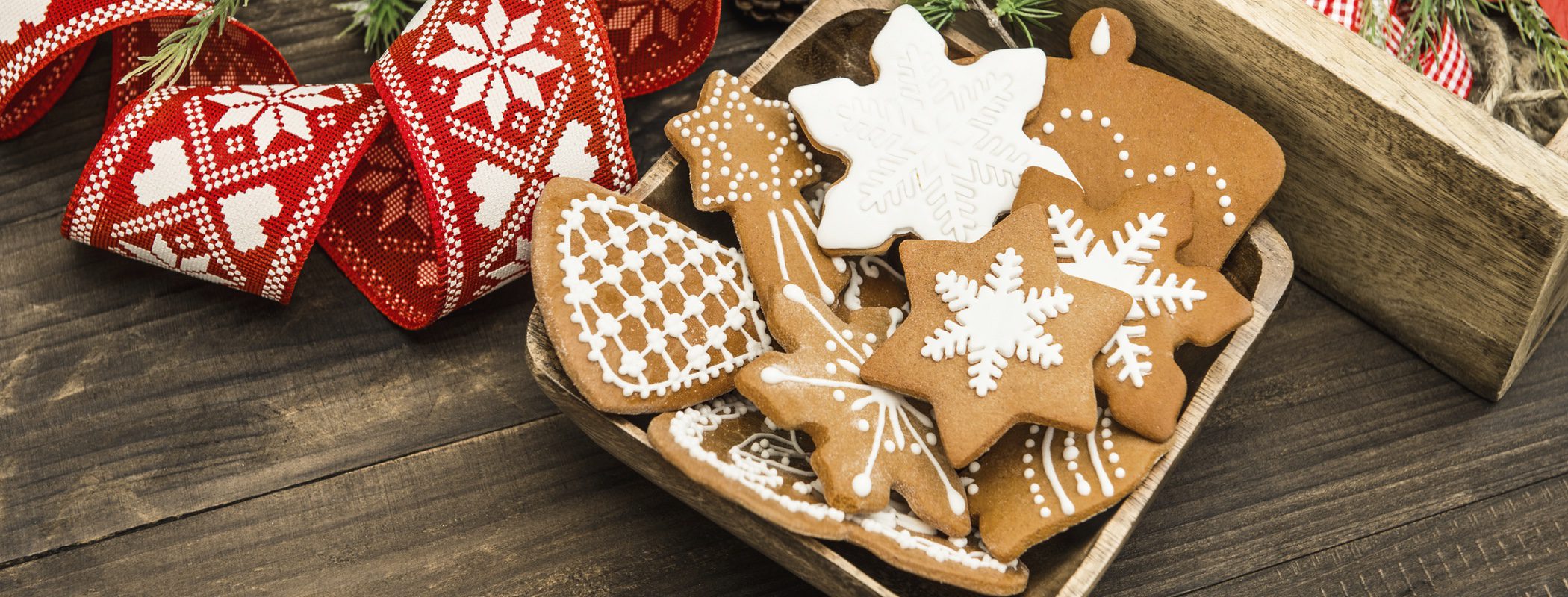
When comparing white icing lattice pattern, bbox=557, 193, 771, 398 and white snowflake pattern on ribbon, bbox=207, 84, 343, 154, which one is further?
white snowflake pattern on ribbon, bbox=207, 84, 343, 154

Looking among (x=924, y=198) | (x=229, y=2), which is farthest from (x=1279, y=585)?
(x=229, y=2)

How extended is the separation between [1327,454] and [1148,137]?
1.23ft

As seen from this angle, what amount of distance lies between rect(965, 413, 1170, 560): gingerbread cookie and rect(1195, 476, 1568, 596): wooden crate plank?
27 cm

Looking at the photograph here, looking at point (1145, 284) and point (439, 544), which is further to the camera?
point (439, 544)

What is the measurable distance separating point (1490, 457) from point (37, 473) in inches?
53.0

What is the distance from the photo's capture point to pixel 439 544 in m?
1.04

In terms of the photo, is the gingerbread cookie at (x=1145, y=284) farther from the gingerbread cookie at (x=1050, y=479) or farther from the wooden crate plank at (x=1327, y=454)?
the wooden crate plank at (x=1327, y=454)

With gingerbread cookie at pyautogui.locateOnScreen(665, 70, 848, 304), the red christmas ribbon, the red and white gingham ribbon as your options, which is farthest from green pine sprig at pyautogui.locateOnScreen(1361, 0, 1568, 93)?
the red christmas ribbon

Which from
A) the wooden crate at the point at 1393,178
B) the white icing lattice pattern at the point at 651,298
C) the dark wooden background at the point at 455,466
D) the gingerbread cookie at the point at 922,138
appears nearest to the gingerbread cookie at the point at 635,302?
the white icing lattice pattern at the point at 651,298

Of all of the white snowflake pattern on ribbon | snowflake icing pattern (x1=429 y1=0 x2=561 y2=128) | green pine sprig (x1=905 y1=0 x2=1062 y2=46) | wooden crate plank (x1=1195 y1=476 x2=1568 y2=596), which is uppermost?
green pine sprig (x1=905 y1=0 x2=1062 y2=46)

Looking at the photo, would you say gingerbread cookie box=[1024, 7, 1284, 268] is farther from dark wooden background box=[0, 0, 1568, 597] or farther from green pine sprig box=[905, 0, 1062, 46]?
dark wooden background box=[0, 0, 1568, 597]

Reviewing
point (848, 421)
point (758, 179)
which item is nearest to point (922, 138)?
point (758, 179)

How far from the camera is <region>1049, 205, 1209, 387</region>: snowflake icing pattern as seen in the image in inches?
34.1

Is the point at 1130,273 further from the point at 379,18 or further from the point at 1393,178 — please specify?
the point at 379,18
